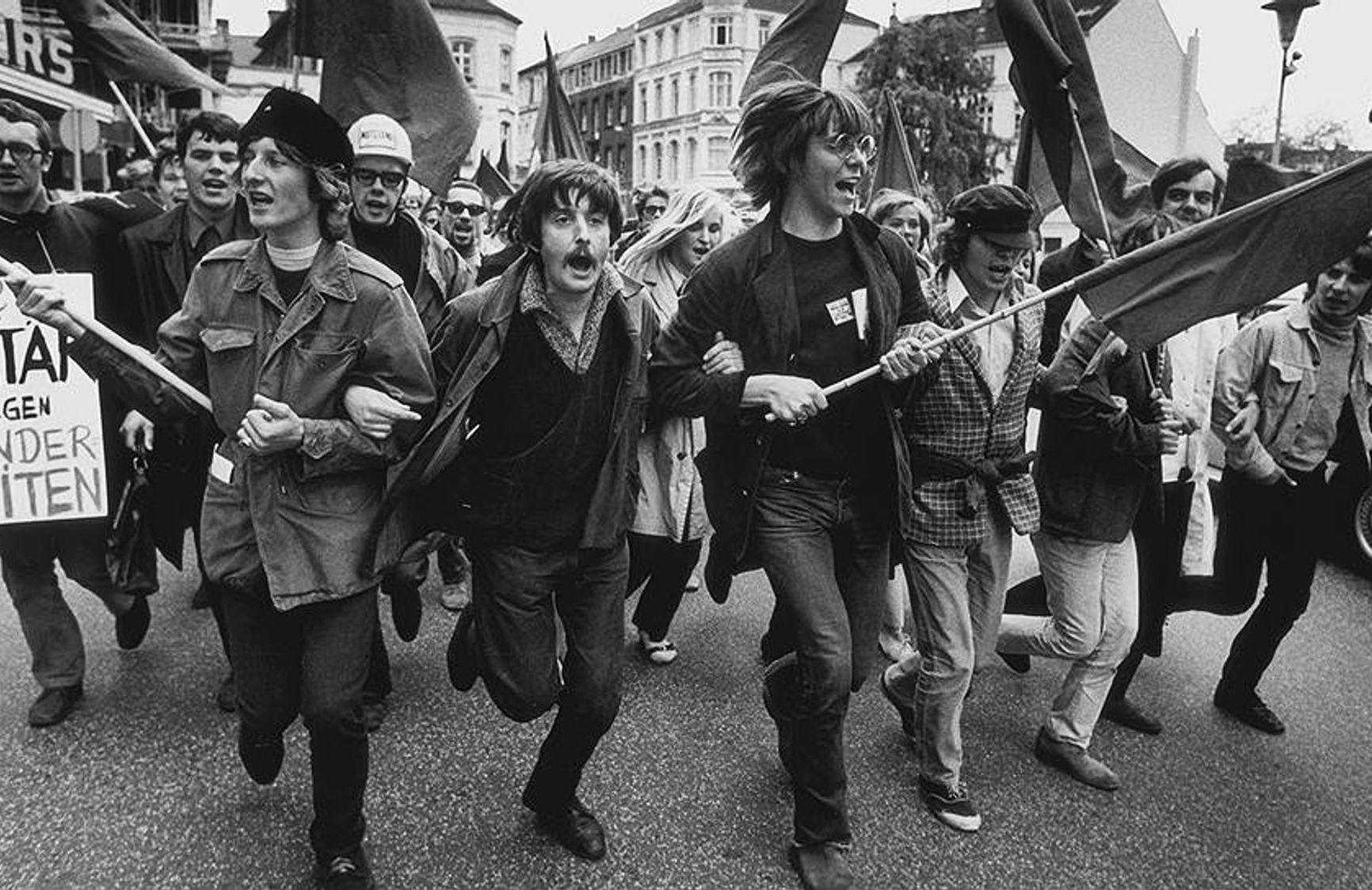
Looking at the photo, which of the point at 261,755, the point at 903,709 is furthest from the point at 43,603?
the point at 903,709

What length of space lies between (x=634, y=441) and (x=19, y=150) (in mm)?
2712

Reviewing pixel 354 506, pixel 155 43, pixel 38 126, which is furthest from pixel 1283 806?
pixel 155 43

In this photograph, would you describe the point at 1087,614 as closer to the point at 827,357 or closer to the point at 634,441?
the point at 827,357

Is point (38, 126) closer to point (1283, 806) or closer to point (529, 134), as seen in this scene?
point (1283, 806)

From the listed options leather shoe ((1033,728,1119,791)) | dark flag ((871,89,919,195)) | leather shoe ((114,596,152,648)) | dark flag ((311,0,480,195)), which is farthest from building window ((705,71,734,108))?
leather shoe ((1033,728,1119,791))

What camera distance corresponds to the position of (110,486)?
4.55 m

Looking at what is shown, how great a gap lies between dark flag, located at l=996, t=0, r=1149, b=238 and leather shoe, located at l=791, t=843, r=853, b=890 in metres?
2.45

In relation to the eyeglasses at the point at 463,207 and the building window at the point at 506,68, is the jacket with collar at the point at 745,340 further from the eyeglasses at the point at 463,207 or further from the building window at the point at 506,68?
the building window at the point at 506,68

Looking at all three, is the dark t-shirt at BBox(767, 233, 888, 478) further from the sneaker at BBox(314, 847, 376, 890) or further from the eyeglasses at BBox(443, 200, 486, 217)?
the eyeglasses at BBox(443, 200, 486, 217)

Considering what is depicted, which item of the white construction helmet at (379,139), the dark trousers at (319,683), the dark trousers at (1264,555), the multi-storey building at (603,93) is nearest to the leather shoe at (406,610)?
the dark trousers at (319,683)

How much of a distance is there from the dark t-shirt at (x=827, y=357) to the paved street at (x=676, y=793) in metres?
1.25

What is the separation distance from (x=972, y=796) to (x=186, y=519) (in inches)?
131

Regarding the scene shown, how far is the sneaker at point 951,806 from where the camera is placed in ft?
12.0

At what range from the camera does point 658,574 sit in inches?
201
